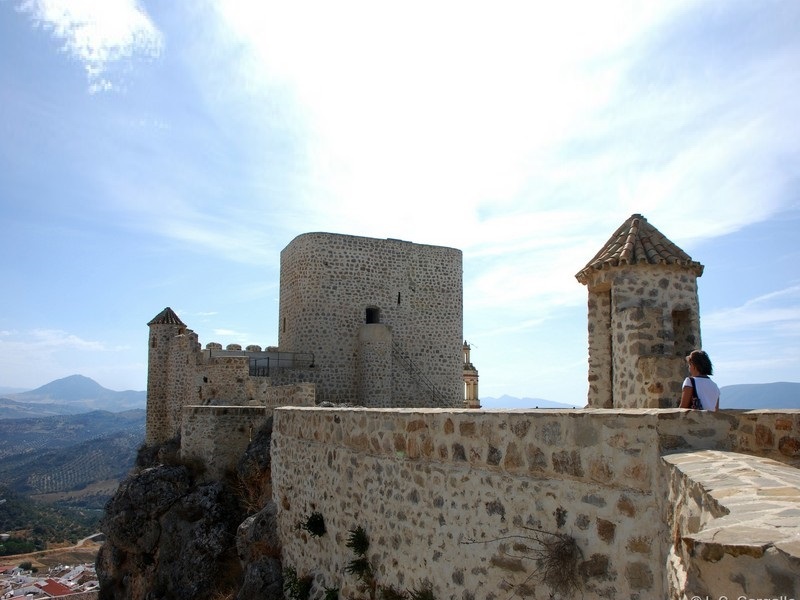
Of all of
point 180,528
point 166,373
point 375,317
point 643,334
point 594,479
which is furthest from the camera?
point 166,373

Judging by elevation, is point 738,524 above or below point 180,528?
above

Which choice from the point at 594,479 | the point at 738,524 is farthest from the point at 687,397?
the point at 738,524

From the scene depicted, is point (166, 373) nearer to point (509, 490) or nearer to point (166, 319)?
point (166, 319)

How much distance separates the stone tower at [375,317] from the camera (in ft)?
75.5

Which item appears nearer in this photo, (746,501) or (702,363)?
(746,501)

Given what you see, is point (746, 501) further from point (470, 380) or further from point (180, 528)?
point (470, 380)

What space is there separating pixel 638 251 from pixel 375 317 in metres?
16.3

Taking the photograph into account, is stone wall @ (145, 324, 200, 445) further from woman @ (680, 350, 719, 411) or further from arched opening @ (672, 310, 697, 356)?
woman @ (680, 350, 719, 411)

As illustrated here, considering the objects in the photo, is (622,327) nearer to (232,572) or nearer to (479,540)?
(479,540)

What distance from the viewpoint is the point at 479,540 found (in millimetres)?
5277

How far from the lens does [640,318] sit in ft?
26.5

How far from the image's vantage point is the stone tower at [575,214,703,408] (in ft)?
25.3

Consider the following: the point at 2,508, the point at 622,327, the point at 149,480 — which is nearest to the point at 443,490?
the point at 622,327

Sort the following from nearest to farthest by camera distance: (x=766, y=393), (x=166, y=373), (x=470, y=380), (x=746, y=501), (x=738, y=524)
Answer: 1. (x=738, y=524)
2. (x=746, y=501)
3. (x=166, y=373)
4. (x=470, y=380)
5. (x=766, y=393)
